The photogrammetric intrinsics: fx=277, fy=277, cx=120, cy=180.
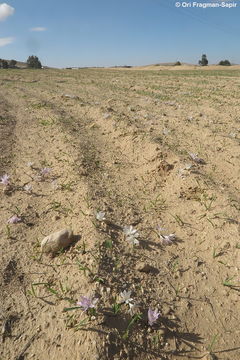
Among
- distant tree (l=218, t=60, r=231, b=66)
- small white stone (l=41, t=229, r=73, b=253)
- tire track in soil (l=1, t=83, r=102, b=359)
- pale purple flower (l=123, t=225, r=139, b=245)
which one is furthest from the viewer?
distant tree (l=218, t=60, r=231, b=66)

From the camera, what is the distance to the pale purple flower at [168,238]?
2.93 metres

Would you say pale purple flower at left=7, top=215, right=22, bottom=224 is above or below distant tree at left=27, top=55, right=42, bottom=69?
below

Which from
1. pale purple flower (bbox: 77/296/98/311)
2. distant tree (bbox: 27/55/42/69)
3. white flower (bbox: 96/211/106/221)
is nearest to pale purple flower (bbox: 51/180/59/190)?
white flower (bbox: 96/211/106/221)

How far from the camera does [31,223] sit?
3178 millimetres

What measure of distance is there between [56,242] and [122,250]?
648mm

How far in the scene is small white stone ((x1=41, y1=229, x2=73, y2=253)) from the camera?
270cm

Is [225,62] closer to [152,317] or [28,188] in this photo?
[28,188]

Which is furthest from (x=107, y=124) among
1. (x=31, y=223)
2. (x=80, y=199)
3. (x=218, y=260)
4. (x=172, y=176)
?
(x=218, y=260)

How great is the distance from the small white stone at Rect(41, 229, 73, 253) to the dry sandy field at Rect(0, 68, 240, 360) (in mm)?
42

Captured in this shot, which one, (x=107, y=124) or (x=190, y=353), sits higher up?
(x=107, y=124)

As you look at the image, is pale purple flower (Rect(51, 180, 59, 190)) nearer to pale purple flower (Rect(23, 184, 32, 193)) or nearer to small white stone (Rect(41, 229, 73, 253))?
pale purple flower (Rect(23, 184, 32, 193))

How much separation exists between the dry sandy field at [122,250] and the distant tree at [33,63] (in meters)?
62.3

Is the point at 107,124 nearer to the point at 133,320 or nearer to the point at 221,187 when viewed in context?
the point at 221,187

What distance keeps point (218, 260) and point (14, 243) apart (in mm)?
2061
